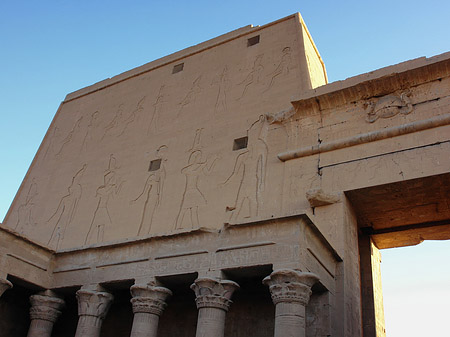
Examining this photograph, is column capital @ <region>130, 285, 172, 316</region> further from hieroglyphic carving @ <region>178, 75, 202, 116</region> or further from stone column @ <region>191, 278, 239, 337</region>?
hieroglyphic carving @ <region>178, 75, 202, 116</region>

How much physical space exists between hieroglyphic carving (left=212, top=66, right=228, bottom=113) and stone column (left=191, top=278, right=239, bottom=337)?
6246 millimetres

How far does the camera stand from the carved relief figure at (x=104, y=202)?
39.1 ft

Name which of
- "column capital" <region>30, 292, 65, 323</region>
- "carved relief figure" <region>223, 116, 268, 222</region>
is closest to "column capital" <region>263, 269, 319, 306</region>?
"carved relief figure" <region>223, 116, 268, 222</region>

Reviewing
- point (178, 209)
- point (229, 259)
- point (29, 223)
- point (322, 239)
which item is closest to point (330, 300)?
point (322, 239)

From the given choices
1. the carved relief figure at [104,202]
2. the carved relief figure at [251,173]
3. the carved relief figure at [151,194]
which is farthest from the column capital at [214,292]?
the carved relief figure at [104,202]

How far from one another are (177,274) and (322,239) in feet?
8.09

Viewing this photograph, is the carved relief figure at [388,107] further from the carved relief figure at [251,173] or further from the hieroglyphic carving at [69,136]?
the hieroglyphic carving at [69,136]

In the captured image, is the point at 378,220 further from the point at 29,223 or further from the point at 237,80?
the point at 29,223

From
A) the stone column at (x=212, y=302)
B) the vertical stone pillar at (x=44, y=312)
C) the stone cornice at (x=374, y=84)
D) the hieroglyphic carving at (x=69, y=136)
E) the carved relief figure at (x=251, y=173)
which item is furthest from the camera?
the hieroglyphic carving at (x=69, y=136)

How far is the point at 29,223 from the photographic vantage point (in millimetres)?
13875

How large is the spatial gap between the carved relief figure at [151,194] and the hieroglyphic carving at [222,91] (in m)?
1.93

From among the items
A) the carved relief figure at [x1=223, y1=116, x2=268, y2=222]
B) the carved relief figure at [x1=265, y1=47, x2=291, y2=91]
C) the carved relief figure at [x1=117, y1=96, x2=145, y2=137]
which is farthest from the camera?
the carved relief figure at [x1=117, y1=96, x2=145, y2=137]

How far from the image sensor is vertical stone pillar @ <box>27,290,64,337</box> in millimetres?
8562

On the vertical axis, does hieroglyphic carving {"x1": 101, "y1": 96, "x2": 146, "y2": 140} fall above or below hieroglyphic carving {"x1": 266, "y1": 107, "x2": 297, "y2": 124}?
above
